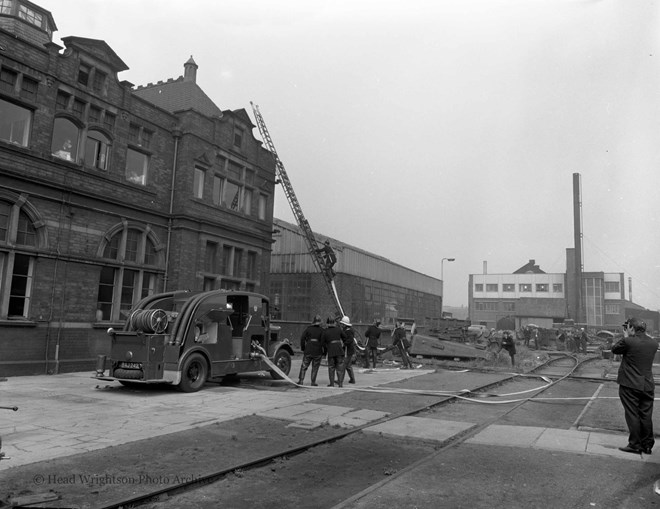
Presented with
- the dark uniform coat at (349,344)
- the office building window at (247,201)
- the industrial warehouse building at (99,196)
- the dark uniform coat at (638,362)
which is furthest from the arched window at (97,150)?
the dark uniform coat at (638,362)

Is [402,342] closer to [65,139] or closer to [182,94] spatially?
[65,139]

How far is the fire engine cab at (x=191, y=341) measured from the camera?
37.0 feet

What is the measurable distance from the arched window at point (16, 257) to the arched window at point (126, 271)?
2318mm

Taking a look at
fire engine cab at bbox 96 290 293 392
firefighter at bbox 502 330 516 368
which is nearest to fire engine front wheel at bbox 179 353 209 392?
fire engine cab at bbox 96 290 293 392

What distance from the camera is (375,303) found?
3941 centimetres

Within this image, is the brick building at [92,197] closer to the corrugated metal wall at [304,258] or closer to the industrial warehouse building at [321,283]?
the industrial warehouse building at [321,283]

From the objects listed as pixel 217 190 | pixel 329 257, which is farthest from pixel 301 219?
pixel 217 190

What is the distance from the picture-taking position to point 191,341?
1184 centimetres

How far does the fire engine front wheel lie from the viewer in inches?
453

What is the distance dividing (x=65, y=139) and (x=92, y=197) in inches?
72.0

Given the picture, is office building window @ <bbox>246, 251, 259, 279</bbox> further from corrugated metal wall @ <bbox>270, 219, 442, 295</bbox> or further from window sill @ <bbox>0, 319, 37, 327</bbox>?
window sill @ <bbox>0, 319, 37, 327</bbox>

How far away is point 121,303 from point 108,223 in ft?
8.70

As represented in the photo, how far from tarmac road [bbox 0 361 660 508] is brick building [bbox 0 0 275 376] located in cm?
386

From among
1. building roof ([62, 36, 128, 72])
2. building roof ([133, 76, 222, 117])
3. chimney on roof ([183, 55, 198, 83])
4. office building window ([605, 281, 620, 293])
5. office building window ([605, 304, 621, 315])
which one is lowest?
office building window ([605, 304, 621, 315])
